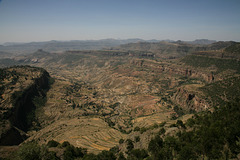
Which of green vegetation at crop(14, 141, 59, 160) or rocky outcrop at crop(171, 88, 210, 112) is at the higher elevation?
green vegetation at crop(14, 141, 59, 160)

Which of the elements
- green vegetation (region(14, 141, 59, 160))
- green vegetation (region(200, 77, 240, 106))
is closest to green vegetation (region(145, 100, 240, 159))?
green vegetation (region(14, 141, 59, 160))

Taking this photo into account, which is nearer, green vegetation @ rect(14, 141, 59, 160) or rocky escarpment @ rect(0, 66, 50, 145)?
green vegetation @ rect(14, 141, 59, 160)

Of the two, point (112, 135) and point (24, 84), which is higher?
point (24, 84)

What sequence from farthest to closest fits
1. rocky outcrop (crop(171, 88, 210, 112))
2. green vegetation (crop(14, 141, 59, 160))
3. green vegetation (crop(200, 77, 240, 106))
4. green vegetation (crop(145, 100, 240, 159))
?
1. rocky outcrop (crop(171, 88, 210, 112))
2. green vegetation (crop(200, 77, 240, 106))
3. green vegetation (crop(14, 141, 59, 160))
4. green vegetation (crop(145, 100, 240, 159))

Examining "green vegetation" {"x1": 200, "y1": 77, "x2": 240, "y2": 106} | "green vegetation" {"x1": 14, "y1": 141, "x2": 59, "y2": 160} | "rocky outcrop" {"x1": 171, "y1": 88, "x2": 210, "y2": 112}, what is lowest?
"rocky outcrop" {"x1": 171, "y1": 88, "x2": 210, "y2": 112}

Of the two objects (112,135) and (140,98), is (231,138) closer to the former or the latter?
(112,135)

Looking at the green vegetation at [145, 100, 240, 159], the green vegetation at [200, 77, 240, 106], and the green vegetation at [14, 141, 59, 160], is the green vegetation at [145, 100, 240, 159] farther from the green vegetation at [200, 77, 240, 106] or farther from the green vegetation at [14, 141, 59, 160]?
the green vegetation at [200, 77, 240, 106]

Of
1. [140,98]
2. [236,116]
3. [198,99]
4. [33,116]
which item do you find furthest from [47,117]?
[198,99]

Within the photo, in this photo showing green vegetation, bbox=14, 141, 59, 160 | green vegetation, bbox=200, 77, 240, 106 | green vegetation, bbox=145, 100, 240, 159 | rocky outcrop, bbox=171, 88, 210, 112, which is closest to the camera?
green vegetation, bbox=145, 100, 240, 159

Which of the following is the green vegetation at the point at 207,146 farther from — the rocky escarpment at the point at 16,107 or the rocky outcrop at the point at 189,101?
the rocky escarpment at the point at 16,107
